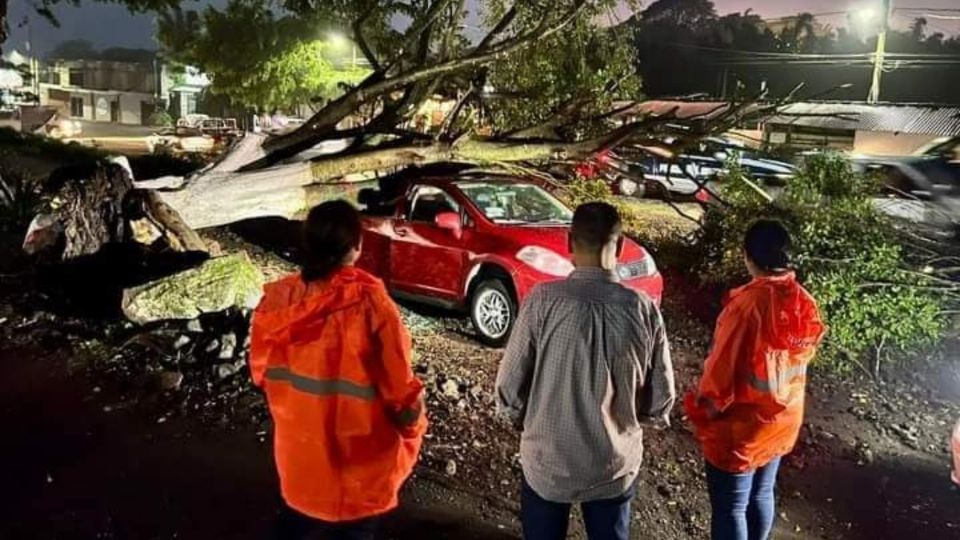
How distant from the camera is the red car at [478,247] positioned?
711 cm

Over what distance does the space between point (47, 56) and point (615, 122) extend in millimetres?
91956

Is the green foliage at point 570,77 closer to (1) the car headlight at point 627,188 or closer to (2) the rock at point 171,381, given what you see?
(2) the rock at point 171,381

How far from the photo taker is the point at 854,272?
7.16m

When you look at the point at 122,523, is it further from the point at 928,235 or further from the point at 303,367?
the point at 928,235

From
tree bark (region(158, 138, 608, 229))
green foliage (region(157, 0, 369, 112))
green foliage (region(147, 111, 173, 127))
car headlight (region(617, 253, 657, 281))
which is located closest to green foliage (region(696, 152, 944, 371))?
car headlight (region(617, 253, 657, 281))

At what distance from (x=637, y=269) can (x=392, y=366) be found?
504cm

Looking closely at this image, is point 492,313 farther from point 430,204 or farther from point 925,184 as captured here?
point 925,184

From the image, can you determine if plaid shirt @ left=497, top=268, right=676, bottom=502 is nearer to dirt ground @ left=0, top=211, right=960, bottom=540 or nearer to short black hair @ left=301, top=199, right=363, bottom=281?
short black hair @ left=301, top=199, right=363, bottom=281

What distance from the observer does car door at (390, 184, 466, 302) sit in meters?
7.70

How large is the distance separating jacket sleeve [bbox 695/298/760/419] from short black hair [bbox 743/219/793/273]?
0.72 feet

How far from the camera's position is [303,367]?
2588mm

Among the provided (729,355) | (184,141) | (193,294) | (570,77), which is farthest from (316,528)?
(184,141)

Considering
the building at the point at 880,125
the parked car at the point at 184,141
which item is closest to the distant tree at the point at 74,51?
the parked car at the point at 184,141

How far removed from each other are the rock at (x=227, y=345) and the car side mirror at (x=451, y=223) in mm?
2323
